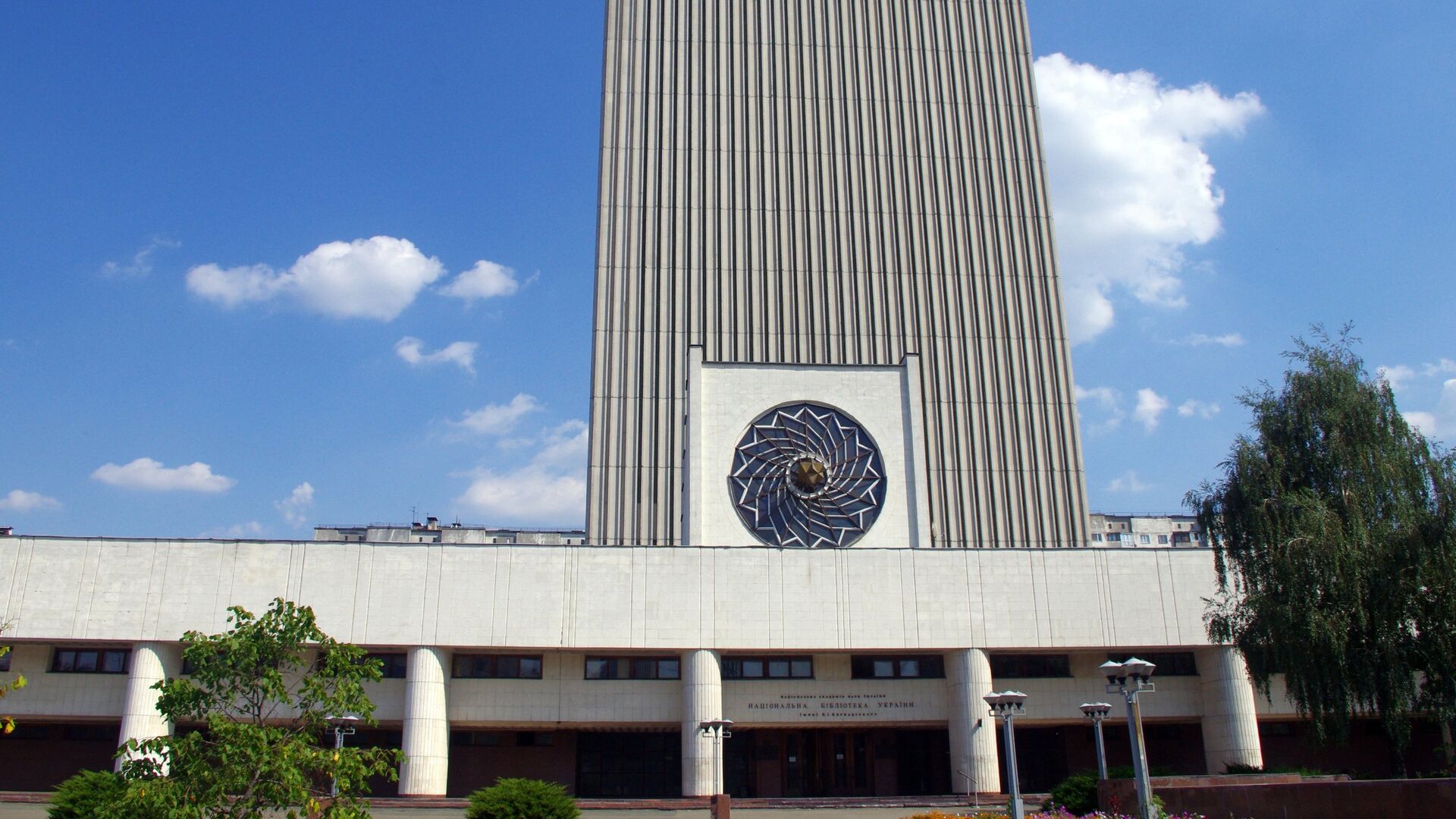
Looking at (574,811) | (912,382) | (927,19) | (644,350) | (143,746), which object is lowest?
(574,811)

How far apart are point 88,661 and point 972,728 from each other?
91.1ft

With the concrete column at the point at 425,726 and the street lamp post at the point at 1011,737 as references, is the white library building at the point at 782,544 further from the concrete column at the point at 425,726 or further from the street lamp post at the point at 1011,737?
the street lamp post at the point at 1011,737

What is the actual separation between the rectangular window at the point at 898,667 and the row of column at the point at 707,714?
49cm

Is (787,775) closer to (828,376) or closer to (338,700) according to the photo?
(828,376)

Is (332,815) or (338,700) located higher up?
(338,700)

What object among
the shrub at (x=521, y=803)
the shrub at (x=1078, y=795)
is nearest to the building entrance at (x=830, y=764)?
the shrub at (x=1078, y=795)

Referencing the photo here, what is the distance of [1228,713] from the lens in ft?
109

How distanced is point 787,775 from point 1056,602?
10667 mm

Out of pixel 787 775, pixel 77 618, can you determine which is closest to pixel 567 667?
pixel 787 775

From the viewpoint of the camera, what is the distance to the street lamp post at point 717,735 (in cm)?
2898

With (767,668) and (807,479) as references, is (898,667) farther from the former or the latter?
(807,479)

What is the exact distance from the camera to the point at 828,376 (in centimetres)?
4088

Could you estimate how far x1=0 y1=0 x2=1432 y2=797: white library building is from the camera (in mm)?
32531

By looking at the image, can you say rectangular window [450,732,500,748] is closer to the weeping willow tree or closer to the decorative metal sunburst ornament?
the decorative metal sunburst ornament
